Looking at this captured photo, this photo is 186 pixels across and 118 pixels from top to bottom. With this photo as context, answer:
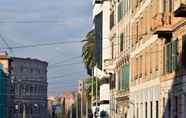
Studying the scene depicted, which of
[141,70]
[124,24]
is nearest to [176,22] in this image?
[141,70]

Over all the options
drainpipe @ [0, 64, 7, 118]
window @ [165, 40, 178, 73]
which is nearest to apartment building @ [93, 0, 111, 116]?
window @ [165, 40, 178, 73]

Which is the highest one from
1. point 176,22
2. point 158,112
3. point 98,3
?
point 98,3

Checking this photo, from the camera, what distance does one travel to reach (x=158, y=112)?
173ft

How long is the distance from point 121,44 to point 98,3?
94.7 feet

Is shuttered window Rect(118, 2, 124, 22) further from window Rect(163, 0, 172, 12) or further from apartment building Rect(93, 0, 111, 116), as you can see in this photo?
window Rect(163, 0, 172, 12)

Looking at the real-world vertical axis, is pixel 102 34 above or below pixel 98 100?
above

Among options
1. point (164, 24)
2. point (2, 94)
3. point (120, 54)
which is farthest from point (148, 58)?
point (2, 94)

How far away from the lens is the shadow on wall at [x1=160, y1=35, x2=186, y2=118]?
43.6 metres

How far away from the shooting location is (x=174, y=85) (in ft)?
152

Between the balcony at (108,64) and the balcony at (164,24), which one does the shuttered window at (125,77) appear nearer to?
the balcony at (108,64)

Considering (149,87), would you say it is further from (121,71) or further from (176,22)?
(121,71)

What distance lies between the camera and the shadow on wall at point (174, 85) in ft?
143

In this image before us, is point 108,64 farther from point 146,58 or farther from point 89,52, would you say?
point 146,58

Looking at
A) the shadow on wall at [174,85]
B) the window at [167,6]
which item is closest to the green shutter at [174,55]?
the shadow on wall at [174,85]
